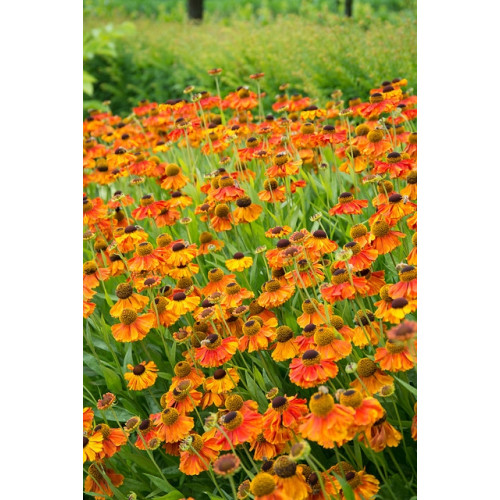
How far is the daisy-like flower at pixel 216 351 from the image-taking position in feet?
4.89

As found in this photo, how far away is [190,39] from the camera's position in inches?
266

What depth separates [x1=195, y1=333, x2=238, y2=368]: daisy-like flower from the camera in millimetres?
1491

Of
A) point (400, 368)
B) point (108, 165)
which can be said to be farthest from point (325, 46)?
point (400, 368)

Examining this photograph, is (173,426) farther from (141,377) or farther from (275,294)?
(275,294)

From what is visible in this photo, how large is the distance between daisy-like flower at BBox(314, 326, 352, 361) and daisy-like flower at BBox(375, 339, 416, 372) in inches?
3.2

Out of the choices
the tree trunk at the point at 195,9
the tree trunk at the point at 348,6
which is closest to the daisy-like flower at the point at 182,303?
the tree trunk at the point at 348,6

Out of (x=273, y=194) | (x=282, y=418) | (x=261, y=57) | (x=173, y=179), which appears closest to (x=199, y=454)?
(x=282, y=418)

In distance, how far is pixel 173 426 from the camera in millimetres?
1463

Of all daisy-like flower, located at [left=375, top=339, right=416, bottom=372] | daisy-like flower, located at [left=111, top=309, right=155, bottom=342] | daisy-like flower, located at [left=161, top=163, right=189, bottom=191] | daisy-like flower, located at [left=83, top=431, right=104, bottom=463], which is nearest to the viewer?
daisy-like flower, located at [left=375, top=339, right=416, bottom=372]

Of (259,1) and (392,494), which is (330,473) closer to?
(392,494)

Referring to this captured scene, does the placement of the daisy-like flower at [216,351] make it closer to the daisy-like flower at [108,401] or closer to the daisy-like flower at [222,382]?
the daisy-like flower at [222,382]

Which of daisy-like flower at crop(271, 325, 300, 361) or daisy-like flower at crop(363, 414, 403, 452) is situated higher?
daisy-like flower at crop(271, 325, 300, 361)

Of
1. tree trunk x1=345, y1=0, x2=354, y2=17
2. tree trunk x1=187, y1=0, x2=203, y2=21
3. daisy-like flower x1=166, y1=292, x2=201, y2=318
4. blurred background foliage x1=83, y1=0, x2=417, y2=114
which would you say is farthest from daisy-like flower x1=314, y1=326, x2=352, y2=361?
tree trunk x1=187, y1=0, x2=203, y2=21

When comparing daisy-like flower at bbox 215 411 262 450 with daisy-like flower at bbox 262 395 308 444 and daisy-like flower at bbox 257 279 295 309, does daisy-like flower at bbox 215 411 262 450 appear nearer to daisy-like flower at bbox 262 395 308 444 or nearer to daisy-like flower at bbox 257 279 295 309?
daisy-like flower at bbox 262 395 308 444
